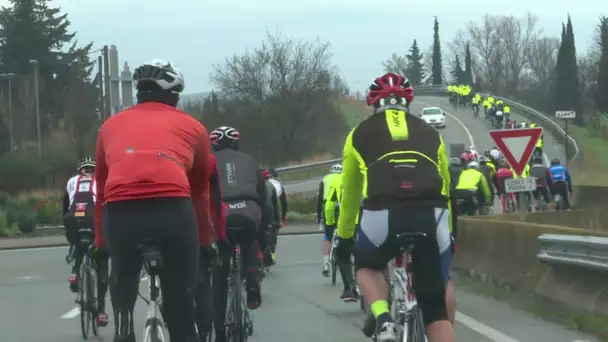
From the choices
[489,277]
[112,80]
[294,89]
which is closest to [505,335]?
[489,277]

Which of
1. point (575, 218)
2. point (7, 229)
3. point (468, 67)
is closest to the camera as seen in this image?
point (575, 218)

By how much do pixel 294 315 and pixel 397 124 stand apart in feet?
20.7

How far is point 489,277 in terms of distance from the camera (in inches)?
526

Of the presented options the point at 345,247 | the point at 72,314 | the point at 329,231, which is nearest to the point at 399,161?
the point at 345,247

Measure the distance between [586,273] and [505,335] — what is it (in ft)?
4.85

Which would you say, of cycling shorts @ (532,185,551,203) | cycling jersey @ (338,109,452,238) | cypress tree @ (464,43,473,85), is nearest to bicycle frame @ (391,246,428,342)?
cycling jersey @ (338,109,452,238)

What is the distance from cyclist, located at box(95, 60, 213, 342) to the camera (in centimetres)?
501

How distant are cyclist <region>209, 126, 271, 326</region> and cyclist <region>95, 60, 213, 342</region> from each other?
2.53 meters

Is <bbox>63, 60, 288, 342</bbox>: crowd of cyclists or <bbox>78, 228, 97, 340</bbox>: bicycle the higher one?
<bbox>63, 60, 288, 342</bbox>: crowd of cyclists

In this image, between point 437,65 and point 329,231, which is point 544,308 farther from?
point 437,65

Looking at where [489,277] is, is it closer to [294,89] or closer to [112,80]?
[112,80]

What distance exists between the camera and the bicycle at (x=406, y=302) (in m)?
5.39

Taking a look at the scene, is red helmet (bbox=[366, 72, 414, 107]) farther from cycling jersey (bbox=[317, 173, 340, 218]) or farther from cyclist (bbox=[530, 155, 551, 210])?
cyclist (bbox=[530, 155, 551, 210])

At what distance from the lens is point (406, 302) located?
18.2ft
